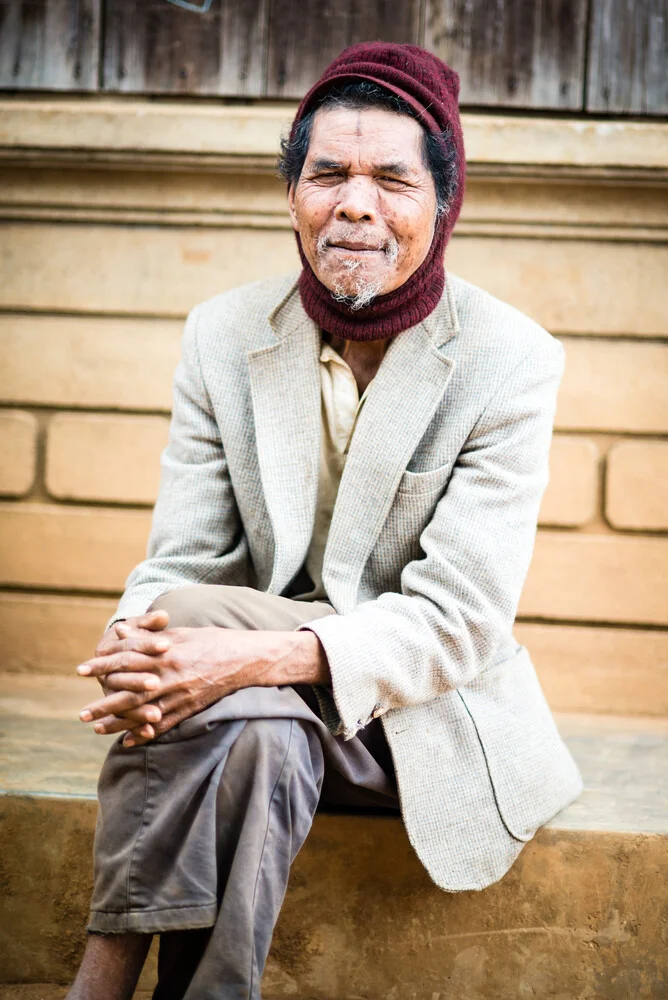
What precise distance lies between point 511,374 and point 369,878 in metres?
1.21

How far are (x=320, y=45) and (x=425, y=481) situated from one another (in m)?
2.26

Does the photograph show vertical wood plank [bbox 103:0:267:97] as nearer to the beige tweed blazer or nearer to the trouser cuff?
the beige tweed blazer

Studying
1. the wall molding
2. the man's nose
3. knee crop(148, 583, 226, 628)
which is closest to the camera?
knee crop(148, 583, 226, 628)

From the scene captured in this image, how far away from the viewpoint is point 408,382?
221 cm

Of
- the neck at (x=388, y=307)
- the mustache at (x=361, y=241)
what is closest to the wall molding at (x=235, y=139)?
the neck at (x=388, y=307)

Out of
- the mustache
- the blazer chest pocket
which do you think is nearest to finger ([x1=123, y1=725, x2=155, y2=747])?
the blazer chest pocket

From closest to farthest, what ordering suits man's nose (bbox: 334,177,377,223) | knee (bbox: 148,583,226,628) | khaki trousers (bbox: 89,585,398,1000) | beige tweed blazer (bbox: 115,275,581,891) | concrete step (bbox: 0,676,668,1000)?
khaki trousers (bbox: 89,585,398,1000)
knee (bbox: 148,583,226,628)
beige tweed blazer (bbox: 115,275,581,891)
man's nose (bbox: 334,177,377,223)
concrete step (bbox: 0,676,668,1000)

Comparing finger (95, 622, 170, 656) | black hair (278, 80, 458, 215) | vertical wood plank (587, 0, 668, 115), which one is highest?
vertical wood plank (587, 0, 668, 115)

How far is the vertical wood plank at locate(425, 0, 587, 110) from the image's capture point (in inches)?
142

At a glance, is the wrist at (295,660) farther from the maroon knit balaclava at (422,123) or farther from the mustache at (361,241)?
the mustache at (361,241)

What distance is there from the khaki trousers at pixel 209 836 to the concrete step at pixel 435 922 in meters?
0.53

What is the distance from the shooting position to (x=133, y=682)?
5.85 feet

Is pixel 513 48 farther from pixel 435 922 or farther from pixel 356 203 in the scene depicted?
pixel 435 922

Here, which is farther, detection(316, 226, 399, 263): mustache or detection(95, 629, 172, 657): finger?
detection(316, 226, 399, 263): mustache
